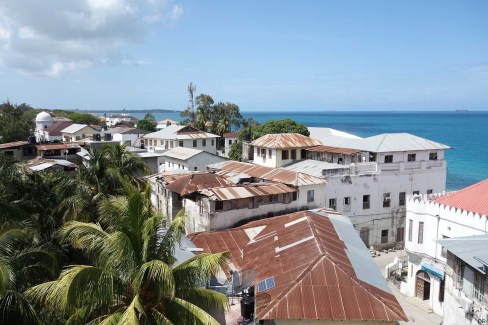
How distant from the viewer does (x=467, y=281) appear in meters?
21.7

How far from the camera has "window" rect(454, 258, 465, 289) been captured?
2217cm

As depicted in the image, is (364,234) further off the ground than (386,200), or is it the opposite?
(386,200)

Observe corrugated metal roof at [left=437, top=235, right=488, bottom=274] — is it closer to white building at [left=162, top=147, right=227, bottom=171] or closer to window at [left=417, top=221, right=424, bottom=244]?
window at [left=417, top=221, right=424, bottom=244]

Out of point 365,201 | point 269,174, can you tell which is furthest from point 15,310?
point 365,201

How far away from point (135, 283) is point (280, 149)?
3248 centimetres

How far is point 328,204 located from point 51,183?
23.4m

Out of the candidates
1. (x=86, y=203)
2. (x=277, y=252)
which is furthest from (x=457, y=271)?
(x=86, y=203)

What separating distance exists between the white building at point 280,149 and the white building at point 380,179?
206 cm

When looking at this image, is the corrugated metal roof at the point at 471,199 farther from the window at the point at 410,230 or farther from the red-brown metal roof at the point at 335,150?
the red-brown metal roof at the point at 335,150

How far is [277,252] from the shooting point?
73.6ft

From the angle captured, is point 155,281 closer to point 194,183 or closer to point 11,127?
point 194,183

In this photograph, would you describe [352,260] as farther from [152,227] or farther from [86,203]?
[86,203]

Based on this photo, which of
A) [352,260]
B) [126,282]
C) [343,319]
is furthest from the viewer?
[352,260]

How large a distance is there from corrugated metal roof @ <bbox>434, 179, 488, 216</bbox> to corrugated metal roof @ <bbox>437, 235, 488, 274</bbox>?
3842 mm
